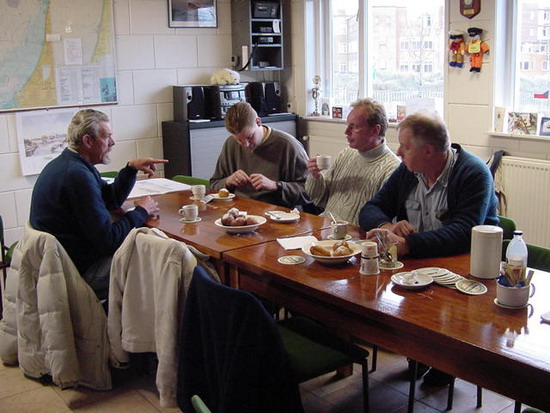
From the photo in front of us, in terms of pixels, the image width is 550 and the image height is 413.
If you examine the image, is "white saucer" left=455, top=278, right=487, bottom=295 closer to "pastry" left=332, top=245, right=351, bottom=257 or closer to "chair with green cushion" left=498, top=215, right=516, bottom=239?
"pastry" left=332, top=245, right=351, bottom=257

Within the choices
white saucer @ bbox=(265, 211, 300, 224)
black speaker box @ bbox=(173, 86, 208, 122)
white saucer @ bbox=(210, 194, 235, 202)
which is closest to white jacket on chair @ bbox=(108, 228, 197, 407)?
white saucer @ bbox=(265, 211, 300, 224)

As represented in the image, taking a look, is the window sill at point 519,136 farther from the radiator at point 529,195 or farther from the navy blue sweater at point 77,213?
the navy blue sweater at point 77,213

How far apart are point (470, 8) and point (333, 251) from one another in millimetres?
2587

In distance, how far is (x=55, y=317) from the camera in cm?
281

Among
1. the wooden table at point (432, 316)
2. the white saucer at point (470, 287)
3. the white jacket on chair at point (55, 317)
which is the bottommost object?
the white jacket on chair at point (55, 317)

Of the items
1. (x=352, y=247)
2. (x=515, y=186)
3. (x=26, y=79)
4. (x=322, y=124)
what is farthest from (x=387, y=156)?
(x=26, y=79)

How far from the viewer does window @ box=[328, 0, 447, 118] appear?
4793 mm

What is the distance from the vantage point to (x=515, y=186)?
417 centimetres

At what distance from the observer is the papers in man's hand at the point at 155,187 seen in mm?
3846

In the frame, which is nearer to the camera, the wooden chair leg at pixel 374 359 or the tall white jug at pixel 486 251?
the tall white jug at pixel 486 251

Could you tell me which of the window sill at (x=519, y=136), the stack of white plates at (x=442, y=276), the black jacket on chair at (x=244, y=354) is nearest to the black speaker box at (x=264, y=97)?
the window sill at (x=519, y=136)

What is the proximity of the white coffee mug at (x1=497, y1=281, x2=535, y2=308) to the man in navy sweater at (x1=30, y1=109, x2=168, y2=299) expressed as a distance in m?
1.70

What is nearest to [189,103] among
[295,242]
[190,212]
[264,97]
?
[264,97]

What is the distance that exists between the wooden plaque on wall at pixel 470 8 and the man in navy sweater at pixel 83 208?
8.20 feet
